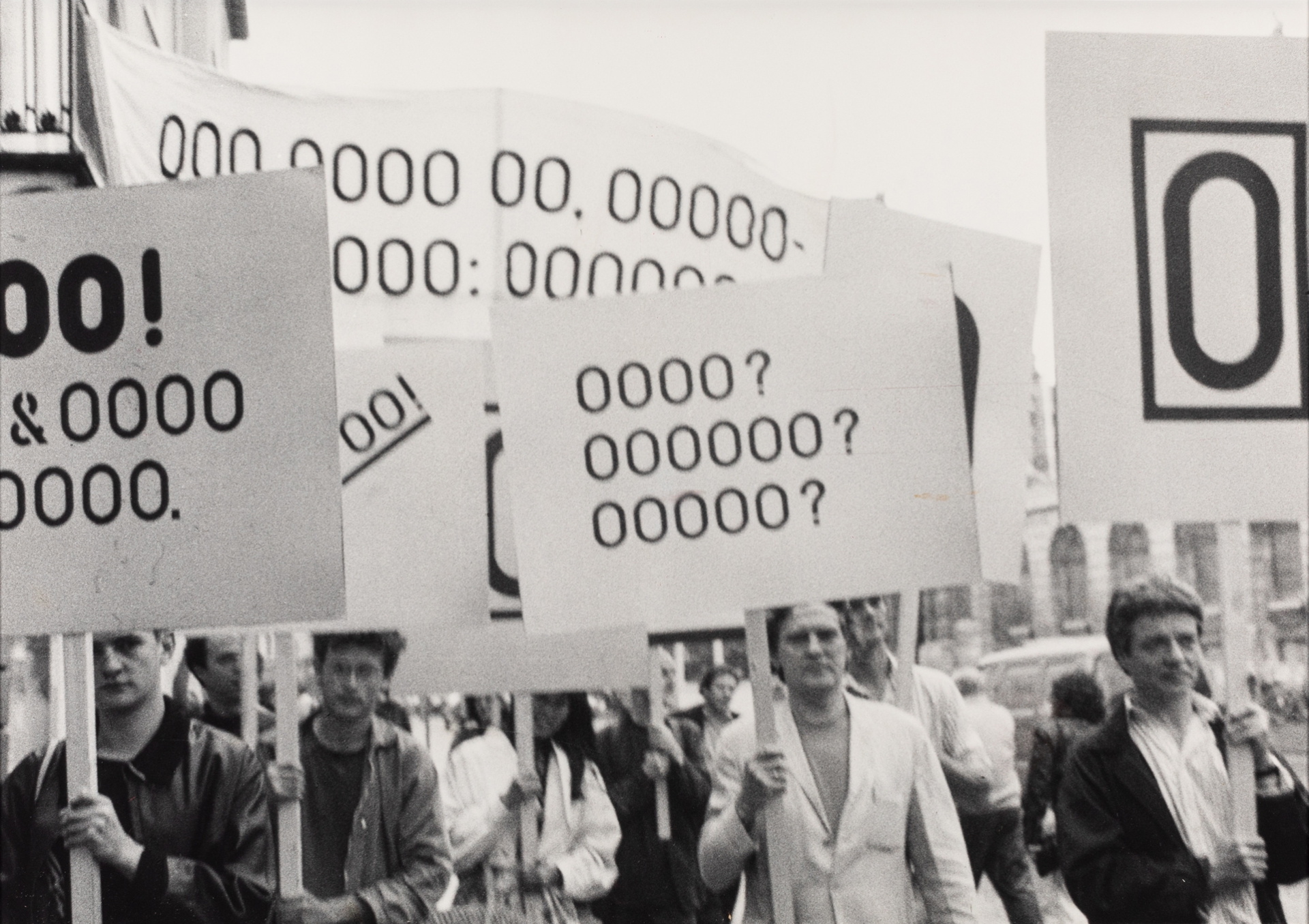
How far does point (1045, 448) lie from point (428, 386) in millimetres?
34535

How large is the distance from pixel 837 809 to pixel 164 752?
146cm

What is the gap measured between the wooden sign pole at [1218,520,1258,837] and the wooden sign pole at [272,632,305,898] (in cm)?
205

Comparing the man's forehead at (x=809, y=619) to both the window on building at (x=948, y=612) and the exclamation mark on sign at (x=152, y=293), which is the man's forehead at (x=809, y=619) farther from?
the window on building at (x=948, y=612)

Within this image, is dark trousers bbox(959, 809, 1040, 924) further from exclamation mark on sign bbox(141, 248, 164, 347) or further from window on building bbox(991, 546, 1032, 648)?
window on building bbox(991, 546, 1032, 648)

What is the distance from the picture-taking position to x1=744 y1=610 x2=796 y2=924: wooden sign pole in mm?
4453

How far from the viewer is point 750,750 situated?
189 inches

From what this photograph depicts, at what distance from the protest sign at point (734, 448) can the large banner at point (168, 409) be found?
697 millimetres

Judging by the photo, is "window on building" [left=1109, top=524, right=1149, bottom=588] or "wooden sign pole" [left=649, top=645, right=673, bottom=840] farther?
"window on building" [left=1109, top=524, right=1149, bottom=588]

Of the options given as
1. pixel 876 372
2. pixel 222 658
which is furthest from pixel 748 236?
pixel 222 658

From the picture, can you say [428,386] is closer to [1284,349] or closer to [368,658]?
[368,658]

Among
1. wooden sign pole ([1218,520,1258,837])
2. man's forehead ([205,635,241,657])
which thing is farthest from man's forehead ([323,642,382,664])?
wooden sign pole ([1218,520,1258,837])

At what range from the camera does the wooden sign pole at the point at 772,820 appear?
4.45m

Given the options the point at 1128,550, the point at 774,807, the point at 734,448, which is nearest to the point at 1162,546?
the point at 1128,550

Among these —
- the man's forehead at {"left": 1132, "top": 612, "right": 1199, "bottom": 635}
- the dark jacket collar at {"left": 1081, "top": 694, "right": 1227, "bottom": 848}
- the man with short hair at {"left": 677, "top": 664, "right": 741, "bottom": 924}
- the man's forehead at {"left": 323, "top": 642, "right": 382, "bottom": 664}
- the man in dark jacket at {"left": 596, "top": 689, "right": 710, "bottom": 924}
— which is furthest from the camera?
the man with short hair at {"left": 677, "top": 664, "right": 741, "bottom": 924}
